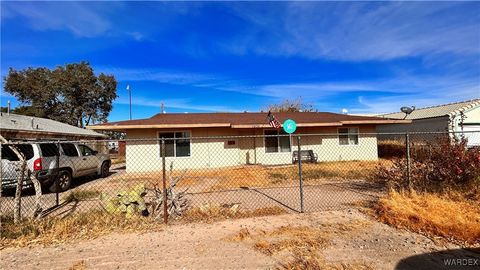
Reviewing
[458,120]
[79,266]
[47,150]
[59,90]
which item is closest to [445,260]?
[79,266]

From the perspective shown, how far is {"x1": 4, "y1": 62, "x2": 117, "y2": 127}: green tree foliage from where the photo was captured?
3700 cm

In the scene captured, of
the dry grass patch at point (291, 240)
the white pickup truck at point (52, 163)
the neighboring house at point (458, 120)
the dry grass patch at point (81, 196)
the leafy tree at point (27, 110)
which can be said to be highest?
the leafy tree at point (27, 110)

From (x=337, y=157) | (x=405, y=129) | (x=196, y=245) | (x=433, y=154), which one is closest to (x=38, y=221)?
(x=196, y=245)

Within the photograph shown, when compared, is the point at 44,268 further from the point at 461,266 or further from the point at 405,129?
the point at 405,129

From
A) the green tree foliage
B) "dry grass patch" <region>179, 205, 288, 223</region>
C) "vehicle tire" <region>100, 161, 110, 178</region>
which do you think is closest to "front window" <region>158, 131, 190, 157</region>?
"vehicle tire" <region>100, 161, 110, 178</region>

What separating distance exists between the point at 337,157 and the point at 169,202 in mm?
14249

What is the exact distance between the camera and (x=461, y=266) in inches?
155

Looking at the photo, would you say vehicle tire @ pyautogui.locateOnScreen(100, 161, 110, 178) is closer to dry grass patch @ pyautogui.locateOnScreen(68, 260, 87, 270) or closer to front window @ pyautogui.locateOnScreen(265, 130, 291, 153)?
front window @ pyautogui.locateOnScreen(265, 130, 291, 153)

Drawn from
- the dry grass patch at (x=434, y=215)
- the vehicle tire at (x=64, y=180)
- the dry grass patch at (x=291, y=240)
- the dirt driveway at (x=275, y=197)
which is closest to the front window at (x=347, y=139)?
the dirt driveway at (x=275, y=197)

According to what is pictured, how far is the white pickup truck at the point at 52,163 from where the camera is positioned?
8.77 metres

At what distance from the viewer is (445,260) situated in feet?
13.5

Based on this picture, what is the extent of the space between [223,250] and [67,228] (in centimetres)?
286

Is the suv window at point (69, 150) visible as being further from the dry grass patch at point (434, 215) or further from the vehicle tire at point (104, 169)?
the dry grass patch at point (434, 215)

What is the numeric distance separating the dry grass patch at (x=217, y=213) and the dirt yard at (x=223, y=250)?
1.53 feet
